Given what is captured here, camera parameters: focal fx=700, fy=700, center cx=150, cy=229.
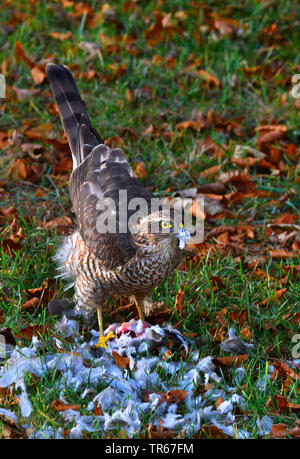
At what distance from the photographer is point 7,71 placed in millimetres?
6629

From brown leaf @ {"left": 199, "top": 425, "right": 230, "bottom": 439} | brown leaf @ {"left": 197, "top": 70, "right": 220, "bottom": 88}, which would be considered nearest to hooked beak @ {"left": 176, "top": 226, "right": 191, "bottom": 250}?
brown leaf @ {"left": 199, "top": 425, "right": 230, "bottom": 439}

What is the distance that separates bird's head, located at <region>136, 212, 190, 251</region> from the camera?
3854 mm

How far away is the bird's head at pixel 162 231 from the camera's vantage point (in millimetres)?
3854

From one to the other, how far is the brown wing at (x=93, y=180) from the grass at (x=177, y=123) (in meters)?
0.51

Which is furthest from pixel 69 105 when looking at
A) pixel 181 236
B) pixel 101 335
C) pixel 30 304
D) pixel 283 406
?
pixel 283 406

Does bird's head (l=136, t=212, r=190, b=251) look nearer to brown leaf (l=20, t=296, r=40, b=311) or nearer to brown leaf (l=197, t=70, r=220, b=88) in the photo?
brown leaf (l=20, t=296, r=40, b=311)

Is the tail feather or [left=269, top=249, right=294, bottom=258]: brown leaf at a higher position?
the tail feather

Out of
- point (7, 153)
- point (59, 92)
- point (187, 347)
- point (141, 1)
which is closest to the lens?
point (187, 347)

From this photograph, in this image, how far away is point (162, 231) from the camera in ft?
12.7

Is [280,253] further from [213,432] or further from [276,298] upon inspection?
[213,432]

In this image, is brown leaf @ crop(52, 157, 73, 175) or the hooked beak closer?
the hooked beak

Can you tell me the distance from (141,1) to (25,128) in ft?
8.71
